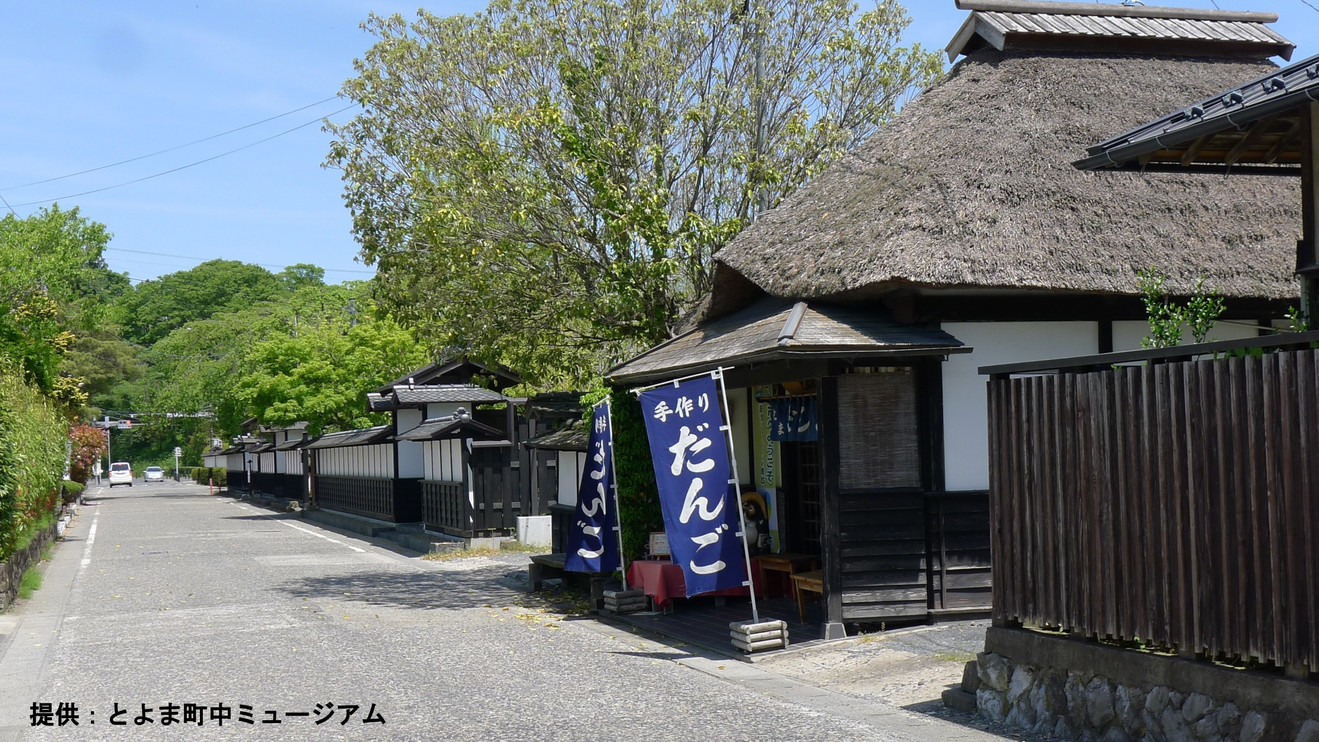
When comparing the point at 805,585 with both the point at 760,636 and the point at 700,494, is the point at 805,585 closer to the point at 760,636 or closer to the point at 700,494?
the point at 760,636

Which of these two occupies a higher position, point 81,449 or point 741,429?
point 741,429

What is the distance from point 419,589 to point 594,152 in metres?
6.80

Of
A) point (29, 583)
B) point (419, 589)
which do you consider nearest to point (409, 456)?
point (29, 583)

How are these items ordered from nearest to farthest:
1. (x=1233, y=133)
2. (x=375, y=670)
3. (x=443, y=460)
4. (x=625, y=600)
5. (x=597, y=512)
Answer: (x=1233, y=133), (x=375, y=670), (x=625, y=600), (x=597, y=512), (x=443, y=460)

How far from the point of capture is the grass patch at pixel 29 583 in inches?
631

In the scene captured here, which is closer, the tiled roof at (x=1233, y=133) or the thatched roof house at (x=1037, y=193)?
the tiled roof at (x=1233, y=133)

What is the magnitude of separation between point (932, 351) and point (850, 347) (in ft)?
2.58

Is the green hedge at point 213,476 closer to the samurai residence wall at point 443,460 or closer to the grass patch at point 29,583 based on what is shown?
the samurai residence wall at point 443,460

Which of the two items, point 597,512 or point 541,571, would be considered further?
point 541,571

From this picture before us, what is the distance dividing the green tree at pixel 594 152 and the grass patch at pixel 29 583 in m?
6.63

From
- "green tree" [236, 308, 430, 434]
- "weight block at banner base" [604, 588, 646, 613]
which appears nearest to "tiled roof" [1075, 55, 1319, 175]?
"weight block at banner base" [604, 588, 646, 613]

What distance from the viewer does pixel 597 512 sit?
44.5ft

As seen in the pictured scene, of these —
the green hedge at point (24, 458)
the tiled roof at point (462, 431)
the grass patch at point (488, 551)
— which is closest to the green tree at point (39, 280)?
the green hedge at point (24, 458)

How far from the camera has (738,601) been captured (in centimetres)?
1363
